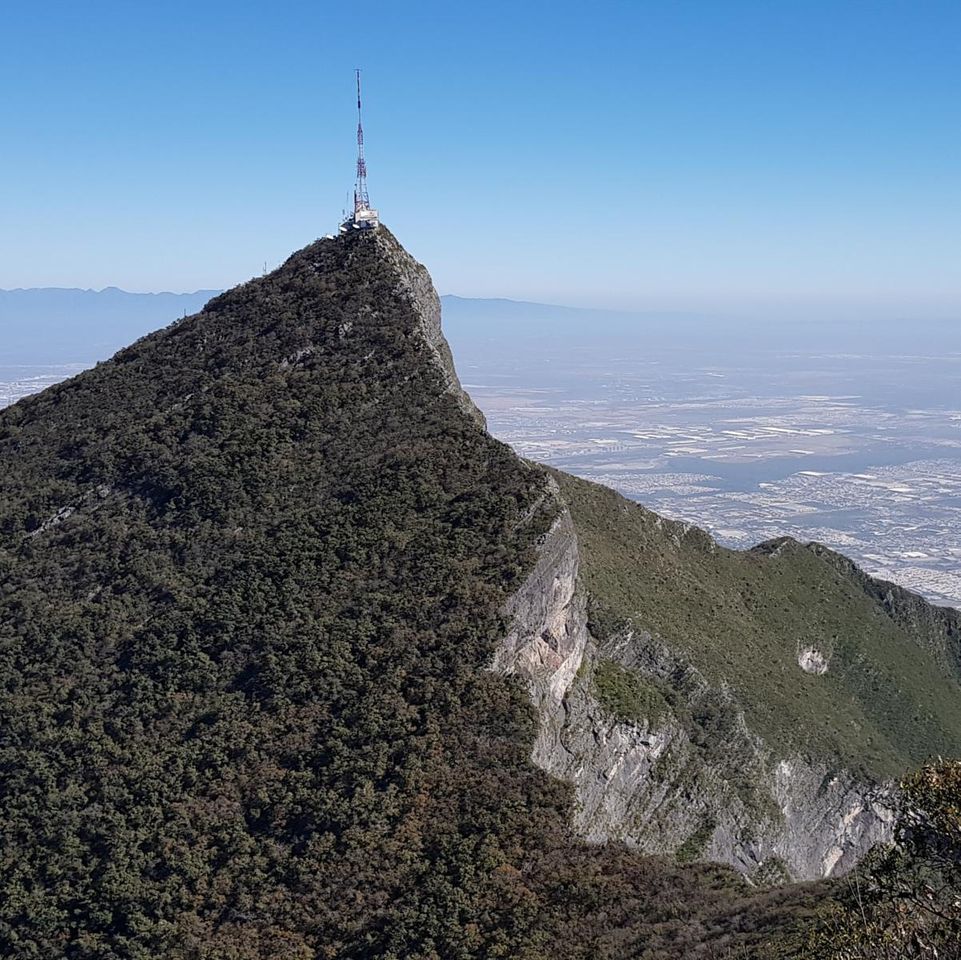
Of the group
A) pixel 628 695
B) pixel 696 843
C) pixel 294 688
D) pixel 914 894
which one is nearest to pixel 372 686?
pixel 294 688

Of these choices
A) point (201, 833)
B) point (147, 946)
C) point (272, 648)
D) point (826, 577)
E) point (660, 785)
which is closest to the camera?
point (147, 946)

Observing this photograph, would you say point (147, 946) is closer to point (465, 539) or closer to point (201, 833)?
point (201, 833)

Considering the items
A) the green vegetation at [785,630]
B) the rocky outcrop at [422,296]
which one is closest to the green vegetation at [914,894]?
the green vegetation at [785,630]

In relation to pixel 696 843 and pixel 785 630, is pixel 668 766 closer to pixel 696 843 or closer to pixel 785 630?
pixel 696 843

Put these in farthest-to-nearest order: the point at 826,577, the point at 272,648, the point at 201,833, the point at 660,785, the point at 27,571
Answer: the point at 826,577 < the point at 27,571 < the point at 660,785 < the point at 272,648 < the point at 201,833

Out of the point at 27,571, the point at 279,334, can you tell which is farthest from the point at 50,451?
the point at 279,334

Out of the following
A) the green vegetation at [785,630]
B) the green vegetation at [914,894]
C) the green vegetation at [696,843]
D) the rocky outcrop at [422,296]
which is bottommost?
the green vegetation at [696,843]

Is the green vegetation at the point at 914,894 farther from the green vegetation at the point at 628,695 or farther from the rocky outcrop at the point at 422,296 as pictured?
the rocky outcrop at the point at 422,296
